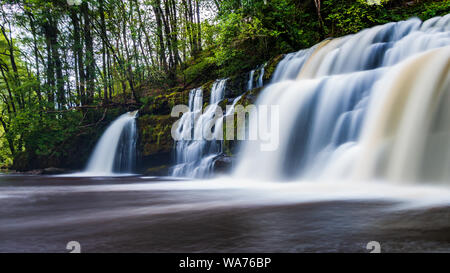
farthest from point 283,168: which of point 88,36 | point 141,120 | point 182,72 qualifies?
point 88,36

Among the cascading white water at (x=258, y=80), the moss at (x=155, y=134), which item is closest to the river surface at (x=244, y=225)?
the cascading white water at (x=258, y=80)

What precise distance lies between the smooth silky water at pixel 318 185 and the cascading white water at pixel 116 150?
370 cm

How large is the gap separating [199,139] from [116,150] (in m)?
6.06

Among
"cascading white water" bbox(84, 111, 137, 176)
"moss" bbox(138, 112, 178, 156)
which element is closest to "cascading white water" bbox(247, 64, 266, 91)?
"moss" bbox(138, 112, 178, 156)

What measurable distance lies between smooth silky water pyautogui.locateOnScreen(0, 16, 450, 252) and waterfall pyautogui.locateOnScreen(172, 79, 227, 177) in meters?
0.07

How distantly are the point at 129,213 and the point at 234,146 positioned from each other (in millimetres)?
5849

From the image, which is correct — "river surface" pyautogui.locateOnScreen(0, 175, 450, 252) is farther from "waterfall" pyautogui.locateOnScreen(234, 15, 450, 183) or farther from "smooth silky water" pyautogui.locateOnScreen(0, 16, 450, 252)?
"waterfall" pyautogui.locateOnScreen(234, 15, 450, 183)

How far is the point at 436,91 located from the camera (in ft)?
17.6

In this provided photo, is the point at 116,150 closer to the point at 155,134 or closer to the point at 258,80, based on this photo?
the point at 155,134

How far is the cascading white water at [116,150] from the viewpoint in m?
14.5

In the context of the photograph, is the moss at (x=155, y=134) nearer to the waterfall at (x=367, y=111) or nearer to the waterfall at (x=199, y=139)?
the waterfall at (x=199, y=139)

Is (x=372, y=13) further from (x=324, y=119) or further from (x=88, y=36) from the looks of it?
(x=88, y=36)

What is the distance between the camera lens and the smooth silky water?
2320mm

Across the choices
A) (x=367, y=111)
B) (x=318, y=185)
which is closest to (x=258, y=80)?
(x=367, y=111)
